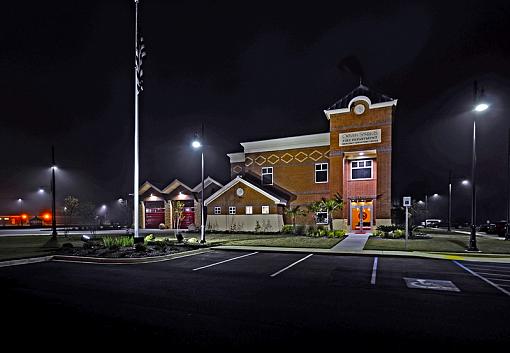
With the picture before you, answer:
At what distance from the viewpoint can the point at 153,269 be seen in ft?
36.9

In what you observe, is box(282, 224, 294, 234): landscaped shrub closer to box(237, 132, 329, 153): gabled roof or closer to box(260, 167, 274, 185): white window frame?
box(260, 167, 274, 185): white window frame

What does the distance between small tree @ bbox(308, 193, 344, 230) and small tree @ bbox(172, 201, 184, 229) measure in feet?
53.0

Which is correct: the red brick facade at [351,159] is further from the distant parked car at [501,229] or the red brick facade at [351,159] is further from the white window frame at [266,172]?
the distant parked car at [501,229]

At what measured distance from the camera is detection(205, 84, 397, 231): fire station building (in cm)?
2570

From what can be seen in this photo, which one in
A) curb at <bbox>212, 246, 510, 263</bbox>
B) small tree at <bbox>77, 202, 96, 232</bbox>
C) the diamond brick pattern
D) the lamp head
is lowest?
small tree at <bbox>77, 202, 96, 232</bbox>

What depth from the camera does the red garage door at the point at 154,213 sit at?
3879cm

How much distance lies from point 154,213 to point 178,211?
220 inches

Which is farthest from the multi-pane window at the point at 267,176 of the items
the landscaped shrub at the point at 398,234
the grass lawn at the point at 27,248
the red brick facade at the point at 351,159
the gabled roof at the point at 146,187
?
the grass lawn at the point at 27,248

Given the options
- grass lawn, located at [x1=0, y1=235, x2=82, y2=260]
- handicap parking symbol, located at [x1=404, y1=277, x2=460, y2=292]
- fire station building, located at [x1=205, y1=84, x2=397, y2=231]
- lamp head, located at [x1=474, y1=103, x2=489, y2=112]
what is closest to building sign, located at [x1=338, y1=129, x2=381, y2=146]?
fire station building, located at [x1=205, y1=84, x2=397, y2=231]

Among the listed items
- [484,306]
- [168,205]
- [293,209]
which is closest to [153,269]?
[484,306]

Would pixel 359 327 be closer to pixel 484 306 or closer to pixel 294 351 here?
pixel 294 351

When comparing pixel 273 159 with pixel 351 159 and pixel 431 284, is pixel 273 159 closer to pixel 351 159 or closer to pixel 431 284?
pixel 351 159

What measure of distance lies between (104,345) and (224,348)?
6.51 ft

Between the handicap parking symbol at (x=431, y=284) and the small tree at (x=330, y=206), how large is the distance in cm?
1604
